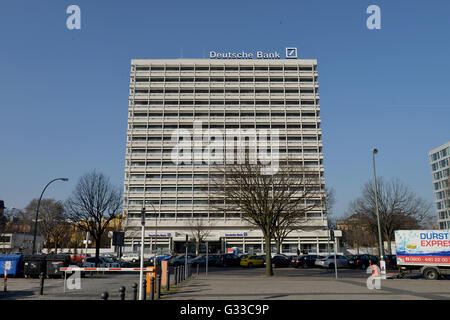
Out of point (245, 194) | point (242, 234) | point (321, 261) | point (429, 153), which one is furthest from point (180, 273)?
point (429, 153)

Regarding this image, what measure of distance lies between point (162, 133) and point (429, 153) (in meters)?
78.1

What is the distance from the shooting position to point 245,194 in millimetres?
27188

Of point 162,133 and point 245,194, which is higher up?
point 162,133

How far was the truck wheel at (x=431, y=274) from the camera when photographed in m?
22.2

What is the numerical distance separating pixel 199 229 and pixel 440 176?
71.6 meters

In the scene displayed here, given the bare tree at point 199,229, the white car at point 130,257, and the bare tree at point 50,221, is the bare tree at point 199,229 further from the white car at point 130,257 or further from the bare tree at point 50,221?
the bare tree at point 50,221

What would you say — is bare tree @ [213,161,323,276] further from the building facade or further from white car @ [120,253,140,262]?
the building facade

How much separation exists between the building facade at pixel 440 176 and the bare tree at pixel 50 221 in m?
91.8

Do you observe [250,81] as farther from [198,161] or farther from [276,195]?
[276,195]

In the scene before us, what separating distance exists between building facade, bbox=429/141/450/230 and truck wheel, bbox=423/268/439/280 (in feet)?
270

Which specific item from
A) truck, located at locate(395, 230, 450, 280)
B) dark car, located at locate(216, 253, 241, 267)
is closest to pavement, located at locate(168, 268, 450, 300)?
truck, located at locate(395, 230, 450, 280)

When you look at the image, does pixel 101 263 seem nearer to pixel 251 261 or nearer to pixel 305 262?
pixel 251 261

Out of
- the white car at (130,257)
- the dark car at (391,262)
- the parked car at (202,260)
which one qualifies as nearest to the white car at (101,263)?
the parked car at (202,260)
